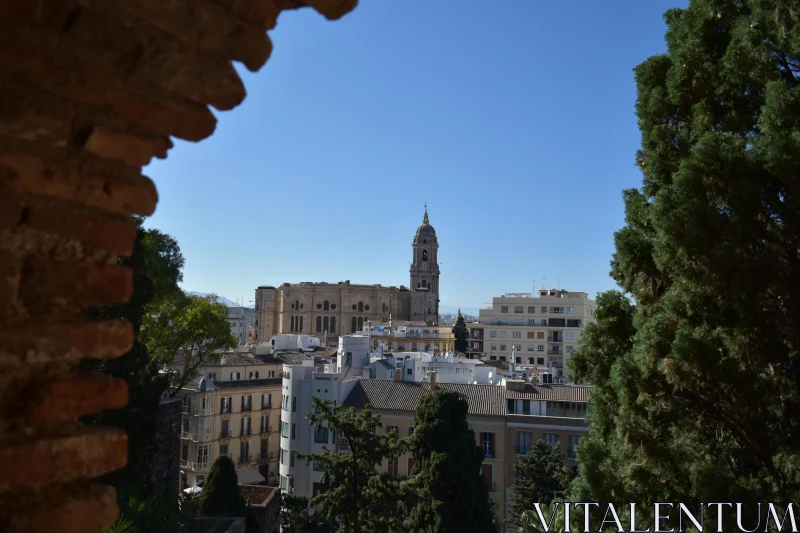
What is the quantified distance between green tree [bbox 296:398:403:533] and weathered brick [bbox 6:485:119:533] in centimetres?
1263

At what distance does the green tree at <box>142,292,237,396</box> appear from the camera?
18078mm

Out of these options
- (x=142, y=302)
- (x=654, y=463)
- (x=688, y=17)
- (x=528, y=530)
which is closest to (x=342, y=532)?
(x=528, y=530)

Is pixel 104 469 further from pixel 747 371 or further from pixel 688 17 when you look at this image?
pixel 688 17

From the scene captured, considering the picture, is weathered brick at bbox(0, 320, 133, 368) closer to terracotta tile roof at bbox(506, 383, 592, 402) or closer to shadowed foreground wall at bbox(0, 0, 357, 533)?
shadowed foreground wall at bbox(0, 0, 357, 533)

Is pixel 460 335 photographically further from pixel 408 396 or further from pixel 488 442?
pixel 488 442

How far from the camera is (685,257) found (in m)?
5.98

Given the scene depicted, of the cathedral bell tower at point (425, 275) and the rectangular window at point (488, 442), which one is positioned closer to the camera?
the rectangular window at point (488, 442)

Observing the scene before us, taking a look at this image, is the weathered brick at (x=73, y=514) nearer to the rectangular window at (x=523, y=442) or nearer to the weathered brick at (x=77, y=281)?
the weathered brick at (x=77, y=281)

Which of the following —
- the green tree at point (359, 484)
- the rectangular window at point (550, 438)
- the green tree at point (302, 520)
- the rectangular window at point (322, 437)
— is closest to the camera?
the green tree at point (359, 484)

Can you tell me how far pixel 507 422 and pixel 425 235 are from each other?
63823mm

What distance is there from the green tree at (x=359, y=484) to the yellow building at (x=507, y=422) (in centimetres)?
992

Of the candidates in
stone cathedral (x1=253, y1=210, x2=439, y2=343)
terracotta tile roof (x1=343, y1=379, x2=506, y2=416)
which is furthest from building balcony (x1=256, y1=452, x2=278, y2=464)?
stone cathedral (x1=253, y1=210, x2=439, y2=343)

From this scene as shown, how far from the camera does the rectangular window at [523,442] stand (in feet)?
83.3

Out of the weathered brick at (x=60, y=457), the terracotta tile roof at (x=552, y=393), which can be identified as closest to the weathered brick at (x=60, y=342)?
the weathered brick at (x=60, y=457)
